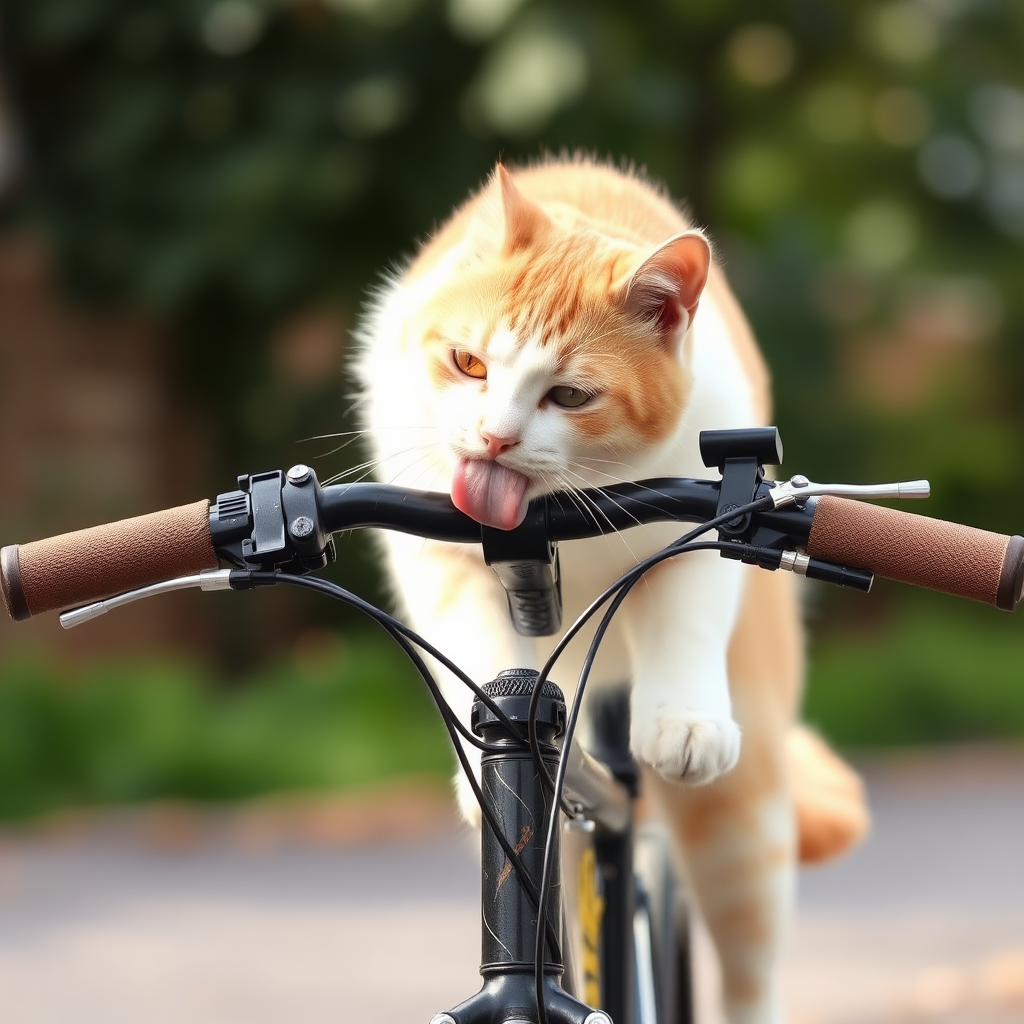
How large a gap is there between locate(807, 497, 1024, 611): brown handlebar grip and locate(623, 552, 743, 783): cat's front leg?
30 centimetres

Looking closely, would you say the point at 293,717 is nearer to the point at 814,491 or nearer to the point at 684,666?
the point at 684,666

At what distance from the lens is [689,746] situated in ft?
4.58

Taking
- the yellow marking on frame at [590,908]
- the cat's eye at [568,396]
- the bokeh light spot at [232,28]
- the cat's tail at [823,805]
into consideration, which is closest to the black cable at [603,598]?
the cat's eye at [568,396]

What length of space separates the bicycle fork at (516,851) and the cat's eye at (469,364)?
43 cm

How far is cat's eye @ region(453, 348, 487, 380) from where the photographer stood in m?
1.55

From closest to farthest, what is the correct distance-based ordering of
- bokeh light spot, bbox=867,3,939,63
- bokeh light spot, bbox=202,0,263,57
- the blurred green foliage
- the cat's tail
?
the cat's tail → the blurred green foliage → bokeh light spot, bbox=202,0,263,57 → bokeh light spot, bbox=867,3,939,63

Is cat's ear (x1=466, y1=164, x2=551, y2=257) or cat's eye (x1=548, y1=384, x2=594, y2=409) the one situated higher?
cat's ear (x1=466, y1=164, x2=551, y2=257)

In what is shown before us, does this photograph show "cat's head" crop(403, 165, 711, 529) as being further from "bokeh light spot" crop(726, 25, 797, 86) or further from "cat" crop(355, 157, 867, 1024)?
"bokeh light spot" crop(726, 25, 797, 86)

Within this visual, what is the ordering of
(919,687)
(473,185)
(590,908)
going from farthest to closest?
(919,687) → (473,185) → (590,908)

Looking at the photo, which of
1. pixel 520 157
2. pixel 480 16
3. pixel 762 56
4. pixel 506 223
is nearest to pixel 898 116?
pixel 762 56

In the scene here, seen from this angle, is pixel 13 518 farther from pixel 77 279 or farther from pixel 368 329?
pixel 368 329

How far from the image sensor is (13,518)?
26.0 feet

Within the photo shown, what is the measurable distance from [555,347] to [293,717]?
5938mm

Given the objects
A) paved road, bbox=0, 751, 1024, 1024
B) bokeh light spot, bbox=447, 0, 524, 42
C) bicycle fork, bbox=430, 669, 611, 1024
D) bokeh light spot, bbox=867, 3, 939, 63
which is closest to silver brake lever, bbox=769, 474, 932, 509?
bicycle fork, bbox=430, 669, 611, 1024
